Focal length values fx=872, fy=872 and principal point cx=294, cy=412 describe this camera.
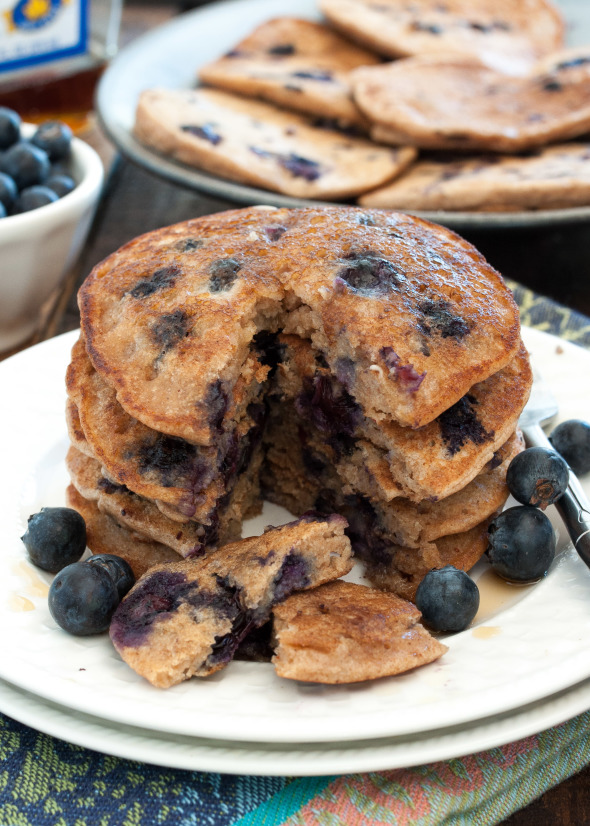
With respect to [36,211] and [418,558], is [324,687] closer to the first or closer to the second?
[418,558]

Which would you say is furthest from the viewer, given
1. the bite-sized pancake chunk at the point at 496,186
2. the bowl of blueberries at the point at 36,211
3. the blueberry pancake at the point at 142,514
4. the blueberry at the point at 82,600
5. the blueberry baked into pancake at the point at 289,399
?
the bite-sized pancake chunk at the point at 496,186

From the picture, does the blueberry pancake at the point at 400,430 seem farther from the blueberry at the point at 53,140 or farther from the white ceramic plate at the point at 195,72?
the blueberry at the point at 53,140

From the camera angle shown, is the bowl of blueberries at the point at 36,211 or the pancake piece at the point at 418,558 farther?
the bowl of blueberries at the point at 36,211

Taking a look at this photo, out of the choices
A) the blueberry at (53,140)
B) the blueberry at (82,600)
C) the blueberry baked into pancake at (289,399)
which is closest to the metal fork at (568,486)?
the blueberry baked into pancake at (289,399)

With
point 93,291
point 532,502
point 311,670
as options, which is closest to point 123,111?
point 93,291

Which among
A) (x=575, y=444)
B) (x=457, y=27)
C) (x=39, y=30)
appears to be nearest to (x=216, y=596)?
(x=575, y=444)

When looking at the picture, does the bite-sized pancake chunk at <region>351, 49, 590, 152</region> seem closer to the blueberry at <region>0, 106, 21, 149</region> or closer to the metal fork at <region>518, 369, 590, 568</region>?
the blueberry at <region>0, 106, 21, 149</region>
